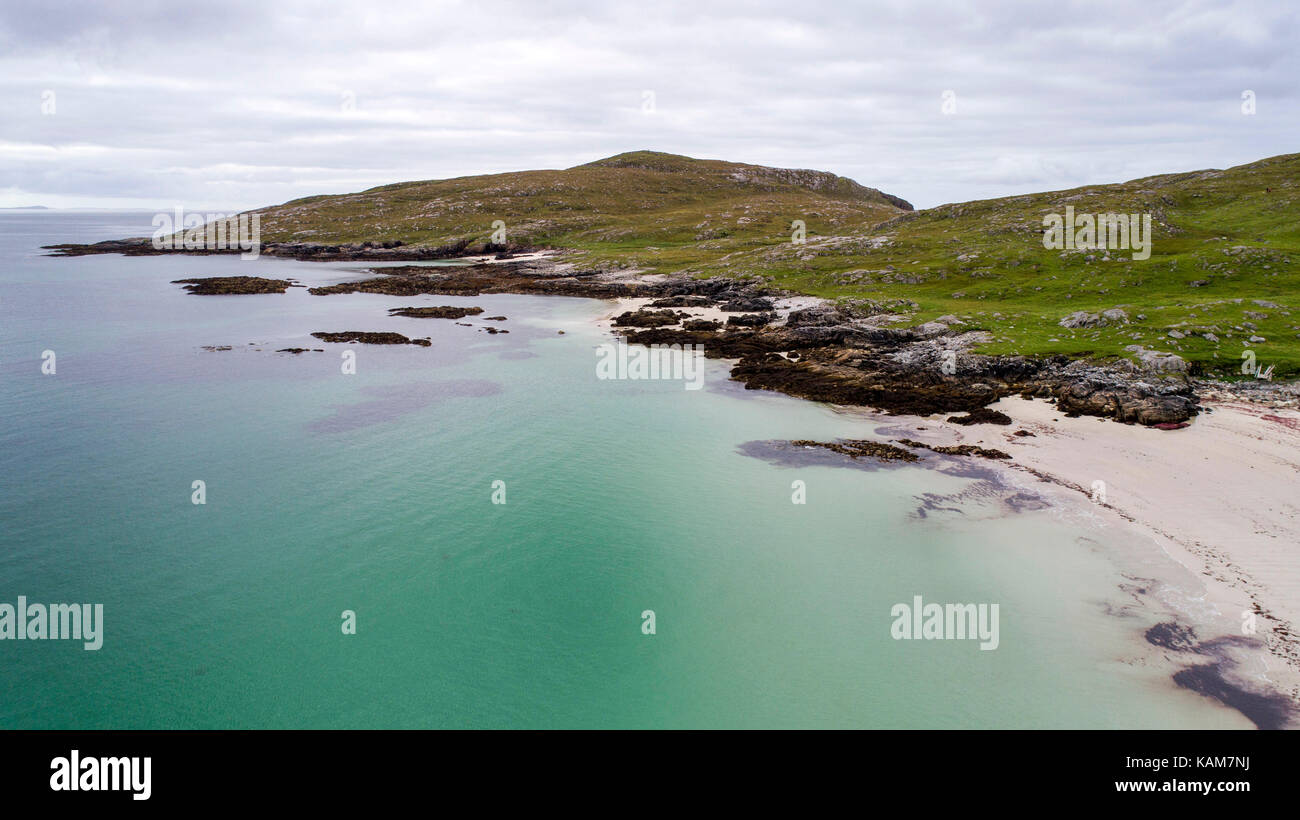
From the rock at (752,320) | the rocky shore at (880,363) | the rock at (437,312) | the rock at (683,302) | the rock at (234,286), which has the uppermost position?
the rock at (234,286)

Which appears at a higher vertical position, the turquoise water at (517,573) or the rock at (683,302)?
the rock at (683,302)

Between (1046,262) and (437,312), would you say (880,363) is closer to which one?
(1046,262)

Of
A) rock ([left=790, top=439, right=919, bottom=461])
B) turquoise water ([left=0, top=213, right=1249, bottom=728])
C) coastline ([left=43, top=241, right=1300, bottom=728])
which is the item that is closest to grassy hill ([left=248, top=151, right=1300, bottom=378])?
coastline ([left=43, top=241, right=1300, bottom=728])

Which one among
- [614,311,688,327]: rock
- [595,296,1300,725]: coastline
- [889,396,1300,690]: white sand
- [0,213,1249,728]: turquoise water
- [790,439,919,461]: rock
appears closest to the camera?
[0,213,1249,728]: turquoise water

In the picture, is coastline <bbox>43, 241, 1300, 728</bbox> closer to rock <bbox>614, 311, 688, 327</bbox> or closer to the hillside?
rock <bbox>614, 311, 688, 327</bbox>

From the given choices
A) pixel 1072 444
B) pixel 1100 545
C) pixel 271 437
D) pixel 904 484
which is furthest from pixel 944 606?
pixel 271 437

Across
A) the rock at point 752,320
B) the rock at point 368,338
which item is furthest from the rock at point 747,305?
the rock at point 368,338

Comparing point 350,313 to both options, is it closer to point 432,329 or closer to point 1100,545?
point 432,329

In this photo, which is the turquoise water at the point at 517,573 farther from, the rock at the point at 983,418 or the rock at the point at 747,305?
the rock at the point at 747,305
